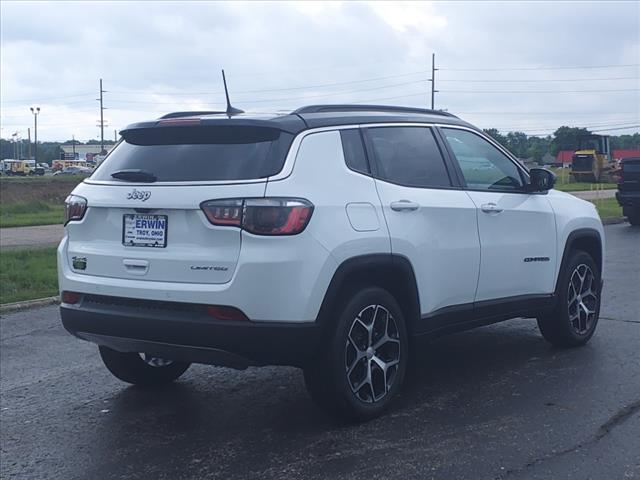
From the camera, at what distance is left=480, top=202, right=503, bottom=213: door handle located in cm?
614

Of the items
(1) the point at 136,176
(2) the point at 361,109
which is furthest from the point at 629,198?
(1) the point at 136,176

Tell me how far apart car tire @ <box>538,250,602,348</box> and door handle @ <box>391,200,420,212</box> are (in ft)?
6.44

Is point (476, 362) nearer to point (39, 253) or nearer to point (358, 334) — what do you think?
point (358, 334)

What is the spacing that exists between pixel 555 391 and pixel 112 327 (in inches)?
115

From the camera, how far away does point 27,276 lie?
471 inches

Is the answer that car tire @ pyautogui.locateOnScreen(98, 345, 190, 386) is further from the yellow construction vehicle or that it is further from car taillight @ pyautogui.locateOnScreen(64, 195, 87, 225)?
the yellow construction vehicle

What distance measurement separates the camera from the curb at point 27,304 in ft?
33.3

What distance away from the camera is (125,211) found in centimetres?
518

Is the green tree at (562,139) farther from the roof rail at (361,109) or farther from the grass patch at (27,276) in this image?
the roof rail at (361,109)

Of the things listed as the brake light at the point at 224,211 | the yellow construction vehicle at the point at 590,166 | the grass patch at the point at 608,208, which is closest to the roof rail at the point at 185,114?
the brake light at the point at 224,211

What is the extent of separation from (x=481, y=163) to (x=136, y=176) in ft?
8.49

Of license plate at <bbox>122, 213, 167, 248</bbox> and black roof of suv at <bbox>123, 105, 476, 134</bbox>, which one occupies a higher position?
black roof of suv at <bbox>123, 105, 476, 134</bbox>

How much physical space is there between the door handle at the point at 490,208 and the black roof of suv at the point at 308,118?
696 mm

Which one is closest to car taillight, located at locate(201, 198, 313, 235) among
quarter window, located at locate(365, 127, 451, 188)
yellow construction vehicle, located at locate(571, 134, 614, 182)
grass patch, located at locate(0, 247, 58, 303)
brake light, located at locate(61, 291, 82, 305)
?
quarter window, located at locate(365, 127, 451, 188)
